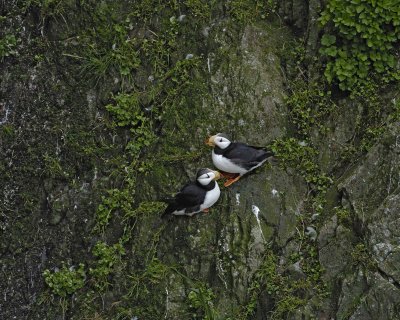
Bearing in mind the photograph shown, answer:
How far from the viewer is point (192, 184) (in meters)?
8.43

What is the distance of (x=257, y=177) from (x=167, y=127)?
1160 mm

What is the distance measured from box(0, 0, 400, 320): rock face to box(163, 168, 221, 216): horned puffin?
0.68ft

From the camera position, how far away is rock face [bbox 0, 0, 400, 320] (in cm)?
819

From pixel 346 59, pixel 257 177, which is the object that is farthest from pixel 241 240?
pixel 346 59

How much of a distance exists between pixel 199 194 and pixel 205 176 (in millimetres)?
193

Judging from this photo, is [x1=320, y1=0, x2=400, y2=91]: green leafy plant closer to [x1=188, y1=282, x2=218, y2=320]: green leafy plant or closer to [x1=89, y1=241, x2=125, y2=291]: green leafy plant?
[x1=188, y1=282, x2=218, y2=320]: green leafy plant

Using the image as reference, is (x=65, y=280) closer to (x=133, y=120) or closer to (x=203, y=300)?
(x=203, y=300)

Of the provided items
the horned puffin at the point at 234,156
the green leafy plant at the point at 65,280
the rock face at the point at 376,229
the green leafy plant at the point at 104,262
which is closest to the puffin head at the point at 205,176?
the horned puffin at the point at 234,156

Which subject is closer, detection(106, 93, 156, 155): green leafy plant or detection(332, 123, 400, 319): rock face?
detection(332, 123, 400, 319): rock face

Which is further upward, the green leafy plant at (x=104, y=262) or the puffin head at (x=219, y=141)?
the puffin head at (x=219, y=141)

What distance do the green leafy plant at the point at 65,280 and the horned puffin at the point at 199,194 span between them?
126 cm

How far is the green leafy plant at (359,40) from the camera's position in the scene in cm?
876

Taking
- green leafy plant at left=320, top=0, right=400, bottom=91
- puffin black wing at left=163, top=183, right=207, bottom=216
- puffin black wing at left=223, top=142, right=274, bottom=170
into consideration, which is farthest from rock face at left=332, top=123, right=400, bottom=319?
puffin black wing at left=163, top=183, right=207, bottom=216

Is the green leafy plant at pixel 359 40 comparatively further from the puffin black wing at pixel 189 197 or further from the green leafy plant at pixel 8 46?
the green leafy plant at pixel 8 46
